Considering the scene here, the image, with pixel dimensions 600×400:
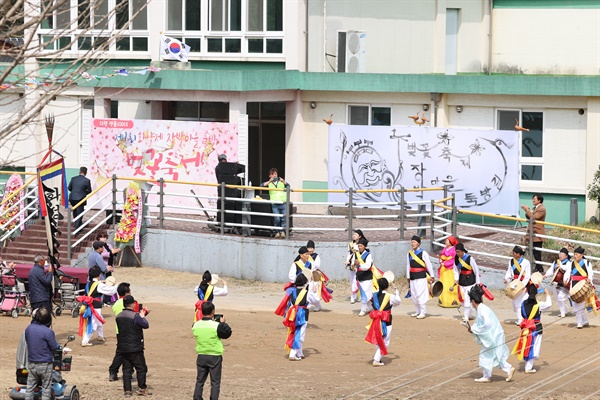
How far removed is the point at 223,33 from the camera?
32906mm

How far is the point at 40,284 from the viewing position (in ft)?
71.1

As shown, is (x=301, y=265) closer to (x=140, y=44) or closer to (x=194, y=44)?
(x=194, y=44)

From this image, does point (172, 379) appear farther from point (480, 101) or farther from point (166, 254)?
point (480, 101)

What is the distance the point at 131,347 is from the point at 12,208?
460 inches

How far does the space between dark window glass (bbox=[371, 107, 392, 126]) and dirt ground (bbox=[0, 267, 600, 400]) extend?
8272 mm

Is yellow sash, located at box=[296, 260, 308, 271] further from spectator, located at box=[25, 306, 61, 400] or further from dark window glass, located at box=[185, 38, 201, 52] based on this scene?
dark window glass, located at box=[185, 38, 201, 52]

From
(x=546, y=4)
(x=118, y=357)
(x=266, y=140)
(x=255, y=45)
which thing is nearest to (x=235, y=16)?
(x=255, y=45)

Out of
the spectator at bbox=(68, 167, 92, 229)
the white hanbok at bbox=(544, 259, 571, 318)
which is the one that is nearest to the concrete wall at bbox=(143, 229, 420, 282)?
the spectator at bbox=(68, 167, 92, 229)

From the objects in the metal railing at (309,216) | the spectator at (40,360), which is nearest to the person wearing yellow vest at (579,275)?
the metal railing at (309,216)

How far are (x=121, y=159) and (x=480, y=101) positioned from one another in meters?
9.15

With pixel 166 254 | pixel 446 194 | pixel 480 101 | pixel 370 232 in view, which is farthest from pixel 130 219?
pixel 480 101

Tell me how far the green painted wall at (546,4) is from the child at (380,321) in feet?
51.1

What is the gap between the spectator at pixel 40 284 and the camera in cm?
2167

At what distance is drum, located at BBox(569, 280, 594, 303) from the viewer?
73.2 ft
